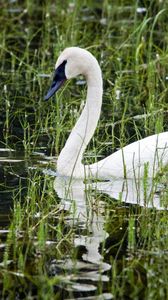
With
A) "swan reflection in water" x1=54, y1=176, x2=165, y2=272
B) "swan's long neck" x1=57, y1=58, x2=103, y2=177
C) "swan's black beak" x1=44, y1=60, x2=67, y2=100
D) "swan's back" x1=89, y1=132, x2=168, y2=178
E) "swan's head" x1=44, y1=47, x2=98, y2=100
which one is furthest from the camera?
"swan's black beak" x1=44, y1=60, x2=67, y2=100

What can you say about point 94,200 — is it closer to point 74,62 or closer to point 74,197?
point 74,197

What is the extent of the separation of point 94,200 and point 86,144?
1284 millimetres

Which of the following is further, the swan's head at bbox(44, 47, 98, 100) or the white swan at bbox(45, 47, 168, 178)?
the swan's head at bbox(44, 47, 98, 100)

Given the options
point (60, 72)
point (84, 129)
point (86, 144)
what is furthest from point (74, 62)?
point (86, 144)

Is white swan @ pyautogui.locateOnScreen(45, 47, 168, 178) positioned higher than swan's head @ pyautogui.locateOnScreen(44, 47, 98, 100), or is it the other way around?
swan's head @ pyautogui.locateOnScreen(44, 47, 98, 100)

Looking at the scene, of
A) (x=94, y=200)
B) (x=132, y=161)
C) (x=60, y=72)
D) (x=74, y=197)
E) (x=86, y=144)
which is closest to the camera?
(x=94, y=200)

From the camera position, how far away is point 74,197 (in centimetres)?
859

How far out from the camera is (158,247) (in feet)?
23.4

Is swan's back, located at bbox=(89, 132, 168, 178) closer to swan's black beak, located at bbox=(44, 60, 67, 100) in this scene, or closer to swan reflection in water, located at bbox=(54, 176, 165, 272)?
swan reflection in water, located at bbox=(54, 176, 165, 272)

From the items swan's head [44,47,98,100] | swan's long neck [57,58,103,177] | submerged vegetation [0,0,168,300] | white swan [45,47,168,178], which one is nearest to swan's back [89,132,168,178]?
white swan [45,47,168,178]

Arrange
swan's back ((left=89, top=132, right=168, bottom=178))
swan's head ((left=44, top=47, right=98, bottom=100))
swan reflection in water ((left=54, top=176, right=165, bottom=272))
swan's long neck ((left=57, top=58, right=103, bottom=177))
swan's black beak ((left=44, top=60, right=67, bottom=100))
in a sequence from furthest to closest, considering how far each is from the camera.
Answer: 1. swan's black beak ((left=44, top=60, right=67, bottom=100))
2. swan's head ((left=44, top=47, right=98, bottom=100))
3. swan's long neck ((left=57, top=58, right=103, bottom=177))
4. swan's back ((left=89, top=132, right=168, bottom=178))
5. swan reflection in water ((left=54, top=176, right=165, bottom=272))

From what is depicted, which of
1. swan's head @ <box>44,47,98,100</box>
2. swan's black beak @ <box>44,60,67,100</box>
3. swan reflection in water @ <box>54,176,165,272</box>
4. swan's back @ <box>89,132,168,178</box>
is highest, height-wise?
swan's head @ <box>44,47,98,100</box>

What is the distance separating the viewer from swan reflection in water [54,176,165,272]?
7.28 m

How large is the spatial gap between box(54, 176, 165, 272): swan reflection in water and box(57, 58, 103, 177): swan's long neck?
16cm
